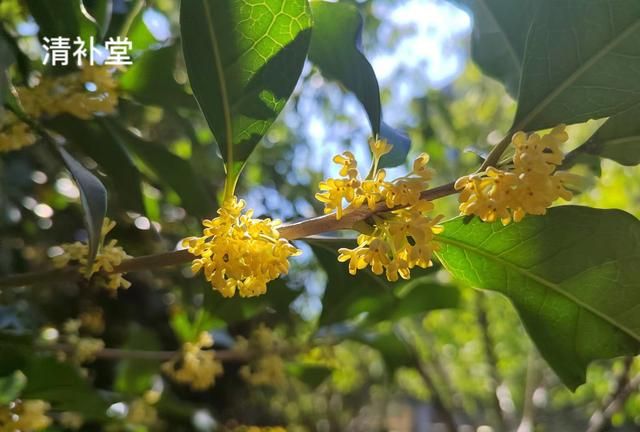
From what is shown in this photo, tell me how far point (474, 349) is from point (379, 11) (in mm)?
1498

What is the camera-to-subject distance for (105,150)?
44.7 inches

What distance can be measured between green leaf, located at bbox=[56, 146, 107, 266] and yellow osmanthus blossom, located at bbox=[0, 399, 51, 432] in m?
0.35

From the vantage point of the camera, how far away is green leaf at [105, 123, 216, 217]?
3.81 feet

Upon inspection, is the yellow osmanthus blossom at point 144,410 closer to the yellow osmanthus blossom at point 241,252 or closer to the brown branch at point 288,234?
the brown branch at point 288,234

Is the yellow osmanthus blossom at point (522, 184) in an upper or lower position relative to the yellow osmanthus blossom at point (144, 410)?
upper

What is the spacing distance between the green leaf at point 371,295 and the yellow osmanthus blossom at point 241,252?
24cm

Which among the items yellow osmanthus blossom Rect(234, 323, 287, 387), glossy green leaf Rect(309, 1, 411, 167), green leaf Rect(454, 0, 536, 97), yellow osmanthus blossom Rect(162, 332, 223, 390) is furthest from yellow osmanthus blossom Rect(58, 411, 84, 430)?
green leaf Rect(454, 0, 536, 97)

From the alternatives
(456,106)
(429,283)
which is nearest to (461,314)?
(456,106)

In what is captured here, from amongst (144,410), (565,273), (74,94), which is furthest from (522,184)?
(144,410)

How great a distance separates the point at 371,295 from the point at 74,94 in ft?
2.12

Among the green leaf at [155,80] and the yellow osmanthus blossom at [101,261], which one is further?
the green leaf at [155,80]

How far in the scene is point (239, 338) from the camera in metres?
1.53

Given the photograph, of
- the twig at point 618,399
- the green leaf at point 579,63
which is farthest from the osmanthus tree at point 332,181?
the twig at point 618,399

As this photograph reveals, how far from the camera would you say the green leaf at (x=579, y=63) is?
72 cm
